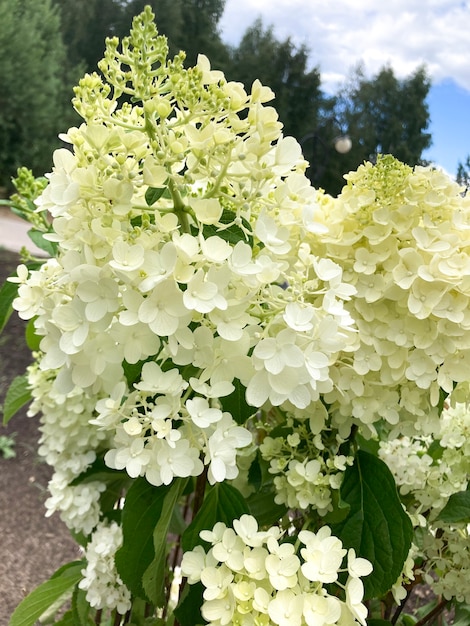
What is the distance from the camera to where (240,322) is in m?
0.44

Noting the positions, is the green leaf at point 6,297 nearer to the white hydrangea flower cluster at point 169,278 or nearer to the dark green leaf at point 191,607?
the white hydrangea flower cluster at point 169,278

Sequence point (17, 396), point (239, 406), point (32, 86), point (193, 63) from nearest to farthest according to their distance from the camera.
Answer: point (239, 406), point (17, 396), point (193, 63), point (32, 86)

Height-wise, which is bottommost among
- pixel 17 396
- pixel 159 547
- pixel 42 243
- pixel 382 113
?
pixel 17 396

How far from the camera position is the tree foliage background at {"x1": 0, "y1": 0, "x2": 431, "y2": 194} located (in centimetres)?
337

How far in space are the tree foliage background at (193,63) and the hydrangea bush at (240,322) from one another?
0.83 m

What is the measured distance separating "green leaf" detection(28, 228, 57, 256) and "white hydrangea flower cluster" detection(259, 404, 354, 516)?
0.34 meters

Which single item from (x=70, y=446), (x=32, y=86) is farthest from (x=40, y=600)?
(x=32, y=86)

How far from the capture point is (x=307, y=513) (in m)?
0.61

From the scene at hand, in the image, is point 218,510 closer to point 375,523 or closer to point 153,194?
point 375,523

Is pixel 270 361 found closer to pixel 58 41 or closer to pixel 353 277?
pixel 353 277

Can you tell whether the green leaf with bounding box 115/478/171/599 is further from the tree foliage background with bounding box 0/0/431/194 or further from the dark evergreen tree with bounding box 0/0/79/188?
the dark evergreen tree with bounding box 0/0/79/188

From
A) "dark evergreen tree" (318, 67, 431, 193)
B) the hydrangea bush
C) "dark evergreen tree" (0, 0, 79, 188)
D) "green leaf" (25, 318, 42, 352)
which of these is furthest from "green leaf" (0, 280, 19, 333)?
"dark evergreen tree" (0, 0, 79, 188)

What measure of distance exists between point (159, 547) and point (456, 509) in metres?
0.29

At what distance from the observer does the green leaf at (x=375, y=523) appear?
0.56m
